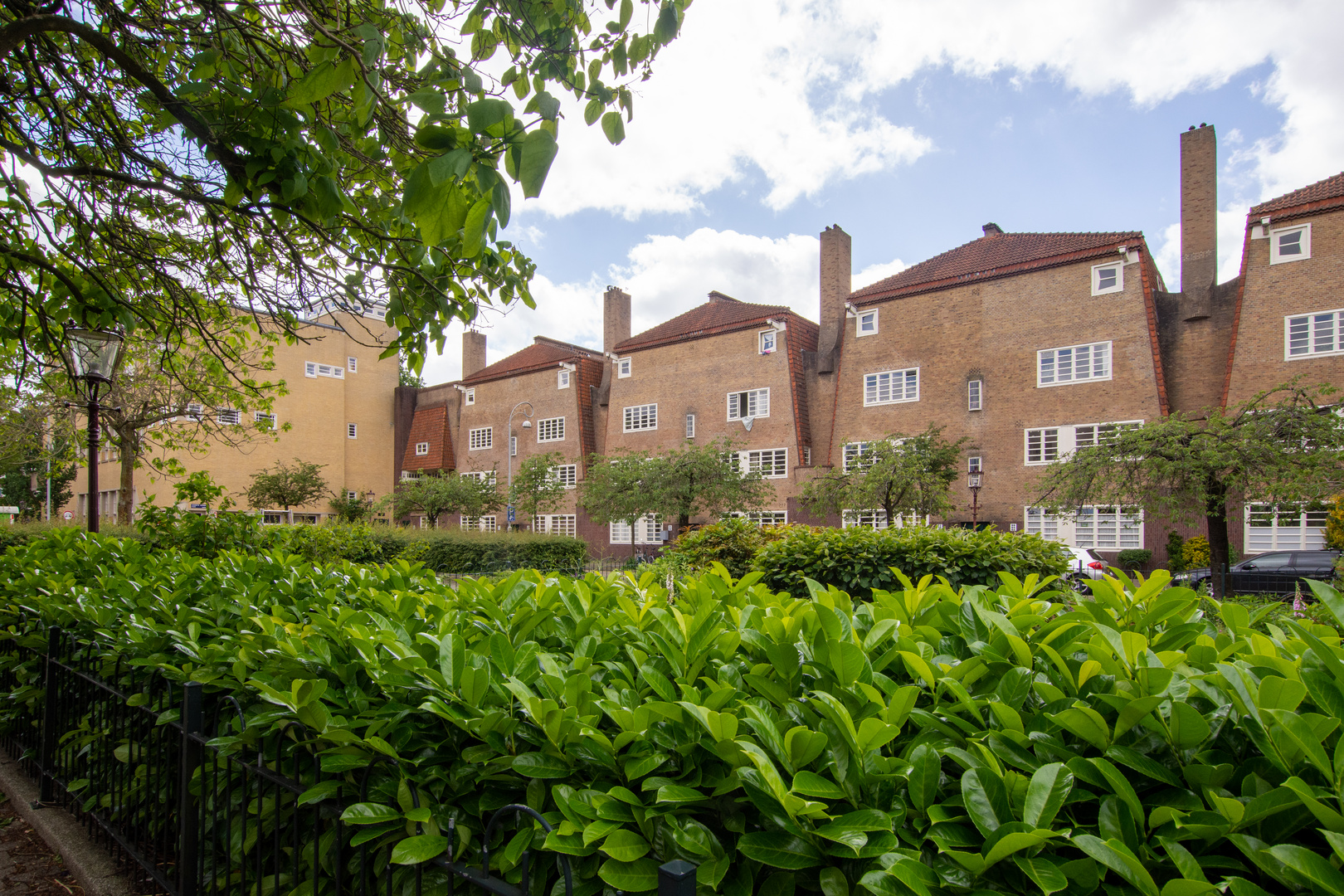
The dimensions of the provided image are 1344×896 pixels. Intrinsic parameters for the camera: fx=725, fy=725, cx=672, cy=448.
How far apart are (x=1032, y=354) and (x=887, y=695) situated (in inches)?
1192

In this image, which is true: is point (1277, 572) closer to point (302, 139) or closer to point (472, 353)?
point (302, 139)

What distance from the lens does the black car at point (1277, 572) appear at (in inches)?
666

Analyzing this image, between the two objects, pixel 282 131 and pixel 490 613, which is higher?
pixel 282 131

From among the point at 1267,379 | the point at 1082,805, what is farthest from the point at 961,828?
the point at 1267,379

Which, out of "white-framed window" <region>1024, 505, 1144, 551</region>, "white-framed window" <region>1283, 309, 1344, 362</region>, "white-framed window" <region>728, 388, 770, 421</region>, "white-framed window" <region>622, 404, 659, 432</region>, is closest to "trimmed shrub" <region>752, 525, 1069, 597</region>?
"white-framed window" <region>1024, 505, 1144, 551</region>

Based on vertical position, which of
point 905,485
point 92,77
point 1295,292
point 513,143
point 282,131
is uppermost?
point 1295,292

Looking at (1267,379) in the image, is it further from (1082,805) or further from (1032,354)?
(1082,805)

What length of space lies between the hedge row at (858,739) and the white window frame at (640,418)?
36975 mm

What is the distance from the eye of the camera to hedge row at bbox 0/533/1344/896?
1347 millimetres

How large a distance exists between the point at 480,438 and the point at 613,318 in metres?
12.4

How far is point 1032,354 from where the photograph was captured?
28.6 meters

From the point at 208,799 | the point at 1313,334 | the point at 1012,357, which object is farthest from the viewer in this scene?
the point at 1012,357

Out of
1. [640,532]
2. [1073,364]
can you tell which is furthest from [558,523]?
[1073,364]

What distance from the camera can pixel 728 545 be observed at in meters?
15.3
